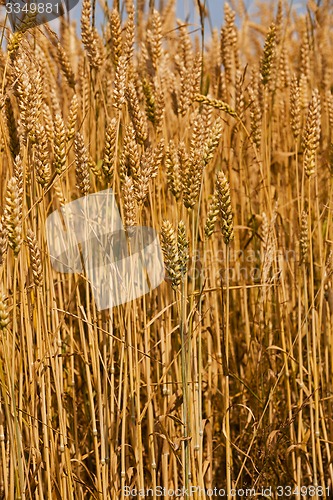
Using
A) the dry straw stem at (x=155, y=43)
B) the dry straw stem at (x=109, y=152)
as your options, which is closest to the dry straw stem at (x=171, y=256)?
the dry straw stem at (x=109, y=152)

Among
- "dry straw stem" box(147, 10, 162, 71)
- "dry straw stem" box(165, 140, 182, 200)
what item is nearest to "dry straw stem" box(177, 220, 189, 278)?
"dry straw stem" box(165, 140, 182, 200)

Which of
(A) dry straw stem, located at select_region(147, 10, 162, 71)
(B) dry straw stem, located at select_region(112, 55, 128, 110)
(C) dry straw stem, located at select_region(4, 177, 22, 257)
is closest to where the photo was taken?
(C) dry straw stem, located at select_region(4, 177, 22, 257)

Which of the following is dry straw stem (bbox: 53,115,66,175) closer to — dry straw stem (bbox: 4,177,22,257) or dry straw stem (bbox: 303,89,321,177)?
dry straw stem (bbox: 4,177,22,257)

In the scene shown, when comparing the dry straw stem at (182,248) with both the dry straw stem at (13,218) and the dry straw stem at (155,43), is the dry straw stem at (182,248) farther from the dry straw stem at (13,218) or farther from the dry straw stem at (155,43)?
the dry straw stem at (155,43)

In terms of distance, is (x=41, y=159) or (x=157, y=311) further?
(x=157, y=311)

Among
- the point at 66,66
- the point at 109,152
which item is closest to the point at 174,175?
the point at 109,152

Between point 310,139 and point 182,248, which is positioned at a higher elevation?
point 310,139

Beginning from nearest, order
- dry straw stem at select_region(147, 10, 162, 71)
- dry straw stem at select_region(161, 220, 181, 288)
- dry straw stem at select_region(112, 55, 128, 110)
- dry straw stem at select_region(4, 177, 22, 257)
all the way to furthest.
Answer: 1. dry straw stem at select_region(4, 177, 22, 257)
2. dry straw stem at select_region(161, 220, 181, 288)
3. dry straw stem at select_region(112, 55, 128, 110)
4. dry straw stem at select_region(147, 10, 162, 71)

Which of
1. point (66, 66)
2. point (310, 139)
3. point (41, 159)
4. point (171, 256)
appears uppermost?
point (66, 66)

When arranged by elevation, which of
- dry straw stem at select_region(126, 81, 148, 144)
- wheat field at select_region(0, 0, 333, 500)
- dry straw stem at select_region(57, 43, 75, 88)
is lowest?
wheat field at select_region(0, 0, 333, 500)

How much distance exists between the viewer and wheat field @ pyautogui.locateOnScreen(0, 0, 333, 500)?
89cm

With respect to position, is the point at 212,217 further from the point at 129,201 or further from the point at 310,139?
the point at 310,139

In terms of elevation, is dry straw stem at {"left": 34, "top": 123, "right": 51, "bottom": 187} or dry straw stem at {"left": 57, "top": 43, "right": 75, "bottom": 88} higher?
dry straw stem at {"left": 57, "top": 43, "right": 75, "bottom": 88}

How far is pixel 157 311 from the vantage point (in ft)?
3.96
